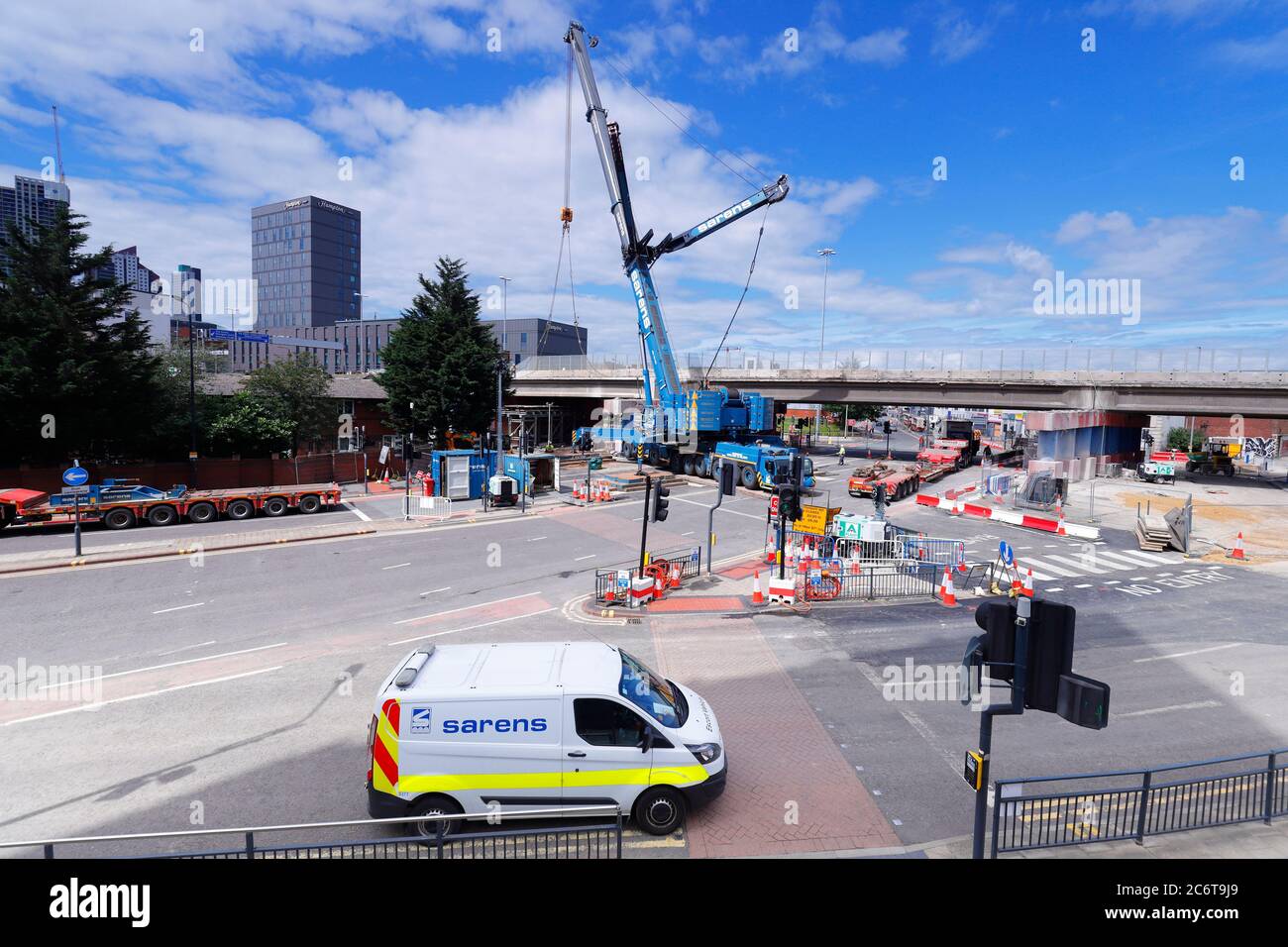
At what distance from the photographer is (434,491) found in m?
33.6

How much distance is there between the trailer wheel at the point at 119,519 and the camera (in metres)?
25.1

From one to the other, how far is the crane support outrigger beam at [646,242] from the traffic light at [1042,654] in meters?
34.2

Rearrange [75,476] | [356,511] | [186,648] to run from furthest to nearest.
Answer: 1. [356,511]
2. [75,476]
3. [186,648]

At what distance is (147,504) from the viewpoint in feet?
84.4

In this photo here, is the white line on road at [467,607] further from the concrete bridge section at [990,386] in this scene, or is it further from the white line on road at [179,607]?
the concrete bridge section at [990,386]

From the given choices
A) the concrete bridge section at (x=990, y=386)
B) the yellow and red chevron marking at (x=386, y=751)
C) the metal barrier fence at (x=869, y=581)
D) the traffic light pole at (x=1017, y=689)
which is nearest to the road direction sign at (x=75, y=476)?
the yellow and red chevron marking at (x=386, y=751)

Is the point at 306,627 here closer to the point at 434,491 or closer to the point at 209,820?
the point at 209,820

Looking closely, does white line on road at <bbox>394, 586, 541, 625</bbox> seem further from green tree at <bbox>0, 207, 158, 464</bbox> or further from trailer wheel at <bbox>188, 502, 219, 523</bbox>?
green tree at <bbox>0, 207, 158, 464</bbox>

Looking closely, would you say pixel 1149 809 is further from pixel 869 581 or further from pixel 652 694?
pixel 869 581

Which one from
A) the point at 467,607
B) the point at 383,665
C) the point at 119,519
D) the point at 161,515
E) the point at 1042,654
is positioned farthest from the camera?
the point at 161,515

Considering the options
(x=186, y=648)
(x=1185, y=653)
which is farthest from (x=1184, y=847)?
(x=186, y=648)

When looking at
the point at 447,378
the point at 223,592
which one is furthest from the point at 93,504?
the point at 447,378

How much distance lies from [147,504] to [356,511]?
291 inches
